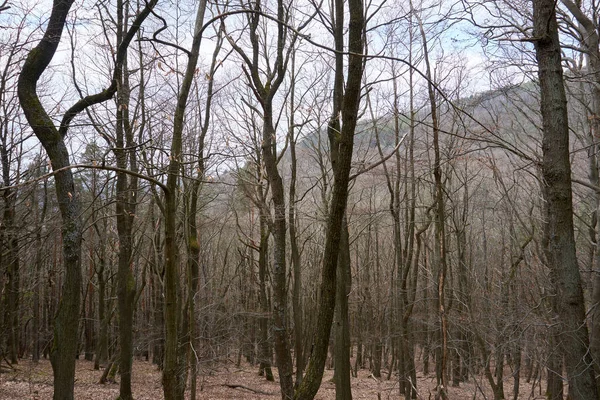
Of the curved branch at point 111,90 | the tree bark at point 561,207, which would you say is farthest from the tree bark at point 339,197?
the curved branch at point 111,90

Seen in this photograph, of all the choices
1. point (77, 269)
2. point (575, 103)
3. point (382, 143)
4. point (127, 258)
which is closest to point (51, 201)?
point (127, 258)

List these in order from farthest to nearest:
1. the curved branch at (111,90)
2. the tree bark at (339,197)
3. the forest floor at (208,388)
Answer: the forest floor at (208,388), the curved branch at (111,90), the tree bark at (339,197)

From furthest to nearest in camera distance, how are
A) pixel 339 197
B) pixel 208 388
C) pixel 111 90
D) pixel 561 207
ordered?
1. pixel 208 388
2. pixel 111 90
3. pixel 561 207
4. pixel 339 197

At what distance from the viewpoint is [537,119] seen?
16719 millimetres

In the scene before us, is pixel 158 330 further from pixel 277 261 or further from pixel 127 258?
pixel 277 261

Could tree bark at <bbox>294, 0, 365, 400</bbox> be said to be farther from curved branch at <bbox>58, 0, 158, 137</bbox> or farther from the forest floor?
the forest floor

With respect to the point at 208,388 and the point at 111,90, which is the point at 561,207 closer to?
the point at 111,90

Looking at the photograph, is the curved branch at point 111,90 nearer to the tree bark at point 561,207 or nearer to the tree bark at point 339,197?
the tree bark at point 339,197

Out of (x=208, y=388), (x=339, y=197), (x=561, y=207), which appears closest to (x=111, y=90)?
(x=339, y=197)

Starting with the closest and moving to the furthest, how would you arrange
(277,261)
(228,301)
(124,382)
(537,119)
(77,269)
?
(77,269)
(277,261)
(124,382)
(537,119)
(228,301)

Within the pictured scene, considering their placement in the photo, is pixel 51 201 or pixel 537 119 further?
pixel 51 201

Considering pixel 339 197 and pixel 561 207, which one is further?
pixel 561 207

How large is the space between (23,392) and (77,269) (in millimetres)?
7433

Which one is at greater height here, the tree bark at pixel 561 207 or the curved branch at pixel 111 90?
the curved branch at pixel 111 90
